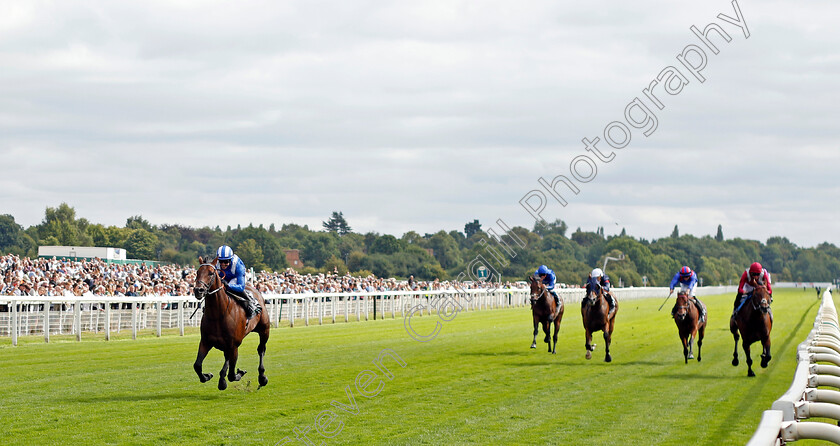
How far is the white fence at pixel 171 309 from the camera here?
61.1 feet

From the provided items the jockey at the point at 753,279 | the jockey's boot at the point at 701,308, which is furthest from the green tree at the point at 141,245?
the jockey at the point at 753,279

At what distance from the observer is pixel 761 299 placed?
44.7ft

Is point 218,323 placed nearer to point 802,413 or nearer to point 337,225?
point 802,413

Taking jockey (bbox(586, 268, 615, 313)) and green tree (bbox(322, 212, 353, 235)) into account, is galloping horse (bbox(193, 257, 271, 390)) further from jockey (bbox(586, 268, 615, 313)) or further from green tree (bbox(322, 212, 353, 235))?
green tree (bbox(322, 212, 353, 235))

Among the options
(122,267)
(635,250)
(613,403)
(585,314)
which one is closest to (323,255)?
(635,250)

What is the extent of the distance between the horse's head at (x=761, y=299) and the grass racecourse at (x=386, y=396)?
3.33 feet

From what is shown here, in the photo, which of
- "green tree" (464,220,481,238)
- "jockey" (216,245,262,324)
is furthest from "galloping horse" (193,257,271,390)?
"green tree" (464,220,481,238)

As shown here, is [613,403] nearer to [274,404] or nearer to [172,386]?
[274,404]

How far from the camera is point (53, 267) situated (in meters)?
25.8

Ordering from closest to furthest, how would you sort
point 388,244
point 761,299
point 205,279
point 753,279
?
1. point 205,279
2. point 761,299
3. point 753,279
4. point 388,244

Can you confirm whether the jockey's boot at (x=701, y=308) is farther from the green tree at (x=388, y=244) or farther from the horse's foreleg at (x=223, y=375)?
the green tree at (x=388, y=244)

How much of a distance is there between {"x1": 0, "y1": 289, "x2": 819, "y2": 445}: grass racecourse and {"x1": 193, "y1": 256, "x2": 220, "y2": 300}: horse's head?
47.9 inches

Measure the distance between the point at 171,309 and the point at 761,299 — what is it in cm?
1429

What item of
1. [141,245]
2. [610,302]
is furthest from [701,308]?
[141,245]
